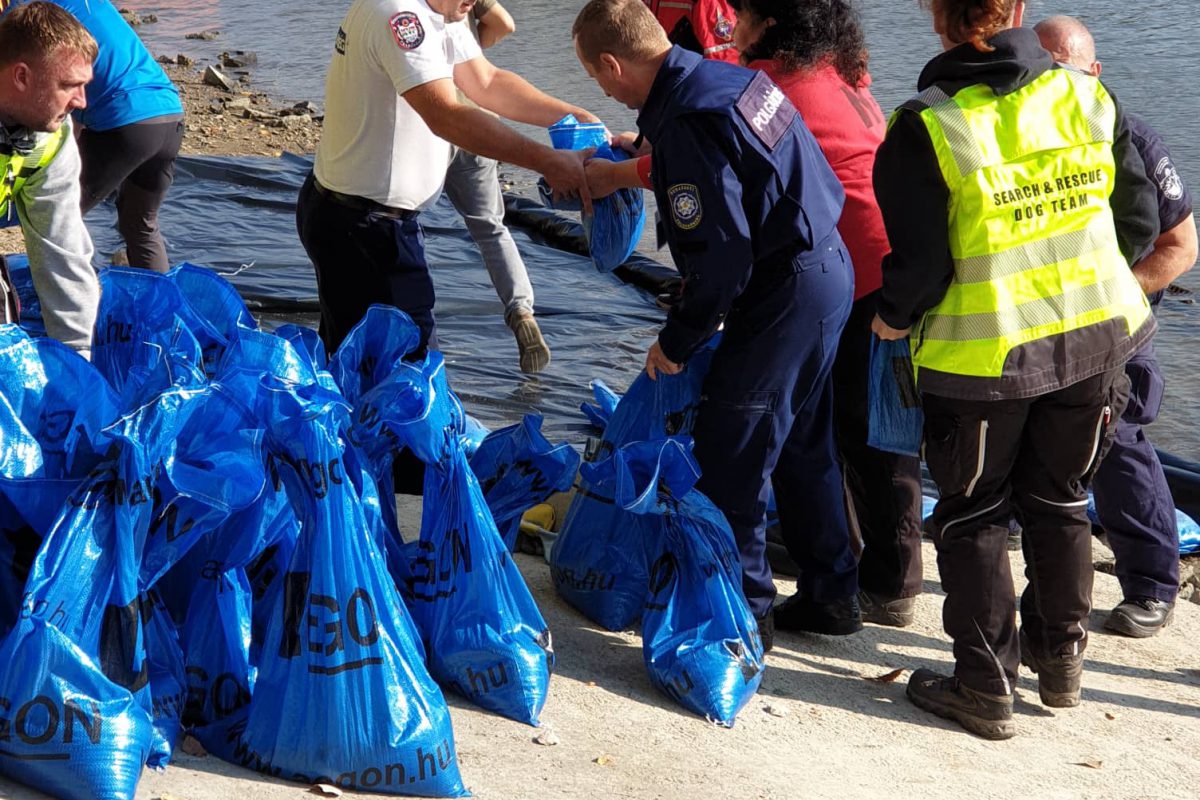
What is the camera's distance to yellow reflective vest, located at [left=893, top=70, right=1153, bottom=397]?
2.84m

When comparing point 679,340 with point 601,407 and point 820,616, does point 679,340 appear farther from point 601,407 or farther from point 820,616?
point 601,407

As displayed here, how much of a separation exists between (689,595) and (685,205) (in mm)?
919

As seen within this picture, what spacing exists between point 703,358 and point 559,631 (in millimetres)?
785

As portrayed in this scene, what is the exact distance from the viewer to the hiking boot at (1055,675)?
3.29m

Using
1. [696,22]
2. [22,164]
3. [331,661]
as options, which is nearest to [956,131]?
[331,661]

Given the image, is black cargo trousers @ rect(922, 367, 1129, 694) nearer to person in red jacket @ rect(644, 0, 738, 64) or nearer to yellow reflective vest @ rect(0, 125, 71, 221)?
yellow reflective vest @ rect(0, 125, 71, 221)

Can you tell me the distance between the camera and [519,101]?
4.44m

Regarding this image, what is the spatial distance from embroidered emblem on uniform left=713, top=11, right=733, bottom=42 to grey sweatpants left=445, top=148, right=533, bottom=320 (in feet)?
3.20

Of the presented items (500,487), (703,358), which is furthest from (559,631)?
(703,358)

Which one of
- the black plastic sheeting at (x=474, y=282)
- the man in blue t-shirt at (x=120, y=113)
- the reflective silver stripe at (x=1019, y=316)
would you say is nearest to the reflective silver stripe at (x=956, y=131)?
the reflective silver stripe at (x=1019, y=316)

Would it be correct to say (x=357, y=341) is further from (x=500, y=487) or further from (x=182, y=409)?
(x=182, y=409)

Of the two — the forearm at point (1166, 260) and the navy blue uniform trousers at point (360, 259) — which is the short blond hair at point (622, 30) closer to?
the navy blue uniform trousers at point (360, 259)

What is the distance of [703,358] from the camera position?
343cm

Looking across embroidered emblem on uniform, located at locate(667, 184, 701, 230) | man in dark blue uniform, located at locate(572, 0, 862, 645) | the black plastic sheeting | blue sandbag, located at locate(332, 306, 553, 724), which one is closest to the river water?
the black plastic sheeting
